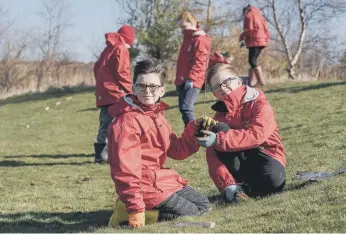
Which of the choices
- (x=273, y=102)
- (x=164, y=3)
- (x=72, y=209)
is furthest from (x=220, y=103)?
(x=164, y=3)

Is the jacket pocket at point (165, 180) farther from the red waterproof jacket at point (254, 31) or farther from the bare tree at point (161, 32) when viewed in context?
the bare tree at point (161, 32)

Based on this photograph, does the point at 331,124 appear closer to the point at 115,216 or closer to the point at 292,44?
the point at 115,216

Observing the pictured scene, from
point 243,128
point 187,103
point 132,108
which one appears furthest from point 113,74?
point 132,108

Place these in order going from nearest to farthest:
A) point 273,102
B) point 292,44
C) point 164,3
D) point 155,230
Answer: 1. point 155,230
2. point 273,102
3. point 164,3
4. point 292,44

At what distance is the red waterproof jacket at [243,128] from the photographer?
452cm

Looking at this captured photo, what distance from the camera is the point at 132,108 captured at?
173 inches

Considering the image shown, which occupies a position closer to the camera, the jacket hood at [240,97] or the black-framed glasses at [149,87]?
the black-framed glasses at [149,87]

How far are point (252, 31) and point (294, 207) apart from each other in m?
9.61

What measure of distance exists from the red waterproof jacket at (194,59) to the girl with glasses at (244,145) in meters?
3.65

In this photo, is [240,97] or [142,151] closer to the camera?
[142,151]

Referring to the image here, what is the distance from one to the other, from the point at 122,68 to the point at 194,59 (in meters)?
1.22

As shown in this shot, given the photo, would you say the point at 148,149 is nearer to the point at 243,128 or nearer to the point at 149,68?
the point at 149,68

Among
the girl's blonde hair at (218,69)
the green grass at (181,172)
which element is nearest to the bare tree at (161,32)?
the green grass at (181,172)

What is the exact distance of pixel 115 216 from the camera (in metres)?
4.36
